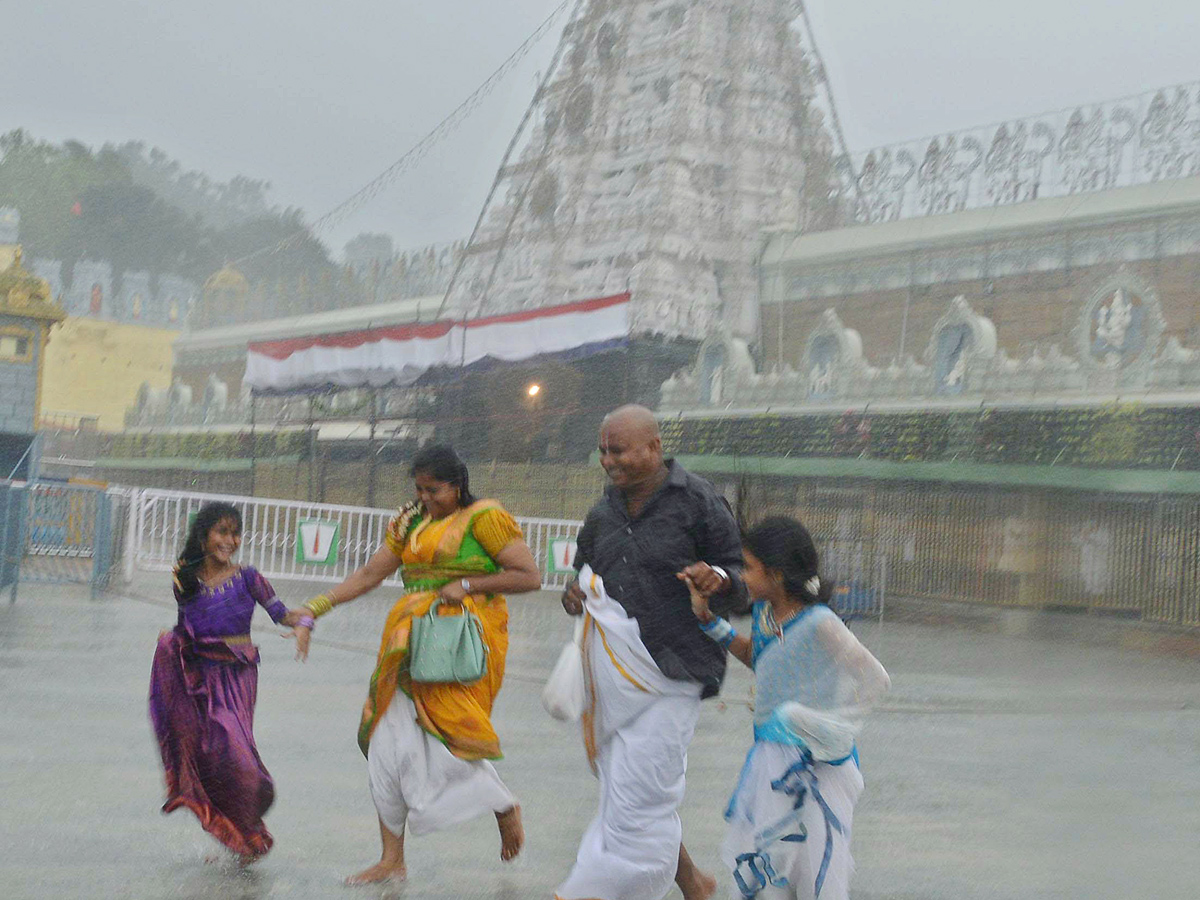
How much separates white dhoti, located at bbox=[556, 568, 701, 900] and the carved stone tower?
63.9ft

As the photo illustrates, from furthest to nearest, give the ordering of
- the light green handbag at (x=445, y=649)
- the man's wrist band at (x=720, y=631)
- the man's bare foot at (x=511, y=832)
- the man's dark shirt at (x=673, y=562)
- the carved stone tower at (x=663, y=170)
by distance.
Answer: the carved stone tower at (x=663, y=170) → the man's bare foot at (x=511, y=832) → the light green handbag at (x=445, y=649) → the man's dark shirt at (x=673, y=562) → the man's wrist band at (x=720, y=631)

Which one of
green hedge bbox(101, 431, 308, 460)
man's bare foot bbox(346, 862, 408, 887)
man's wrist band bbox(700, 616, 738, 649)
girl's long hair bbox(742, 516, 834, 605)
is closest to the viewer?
girl's long hair bbox(742, 516, 834, 605)

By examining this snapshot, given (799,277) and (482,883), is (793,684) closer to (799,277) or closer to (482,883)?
(482,883)

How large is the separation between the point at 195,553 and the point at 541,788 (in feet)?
6.76

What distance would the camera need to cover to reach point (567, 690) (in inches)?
162

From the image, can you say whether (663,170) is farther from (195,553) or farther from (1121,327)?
(195,553)

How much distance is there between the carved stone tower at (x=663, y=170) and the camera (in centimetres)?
2434

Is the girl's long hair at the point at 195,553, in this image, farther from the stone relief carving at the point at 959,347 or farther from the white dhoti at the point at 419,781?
the stone relief carving at the point at 959,347

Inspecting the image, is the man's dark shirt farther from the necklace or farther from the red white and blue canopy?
the red white and blue canopy

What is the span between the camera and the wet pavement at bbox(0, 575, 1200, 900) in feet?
15.2

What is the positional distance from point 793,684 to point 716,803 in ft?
7.92

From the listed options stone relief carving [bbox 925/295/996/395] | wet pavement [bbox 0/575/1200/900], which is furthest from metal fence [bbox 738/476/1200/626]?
wet pavement [bbox 0/575/1200/900]

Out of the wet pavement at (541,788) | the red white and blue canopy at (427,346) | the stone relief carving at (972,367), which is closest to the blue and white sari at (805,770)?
the wet pavement at (541,788)

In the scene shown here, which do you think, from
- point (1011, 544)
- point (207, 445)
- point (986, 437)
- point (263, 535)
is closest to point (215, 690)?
point (263, 535)
